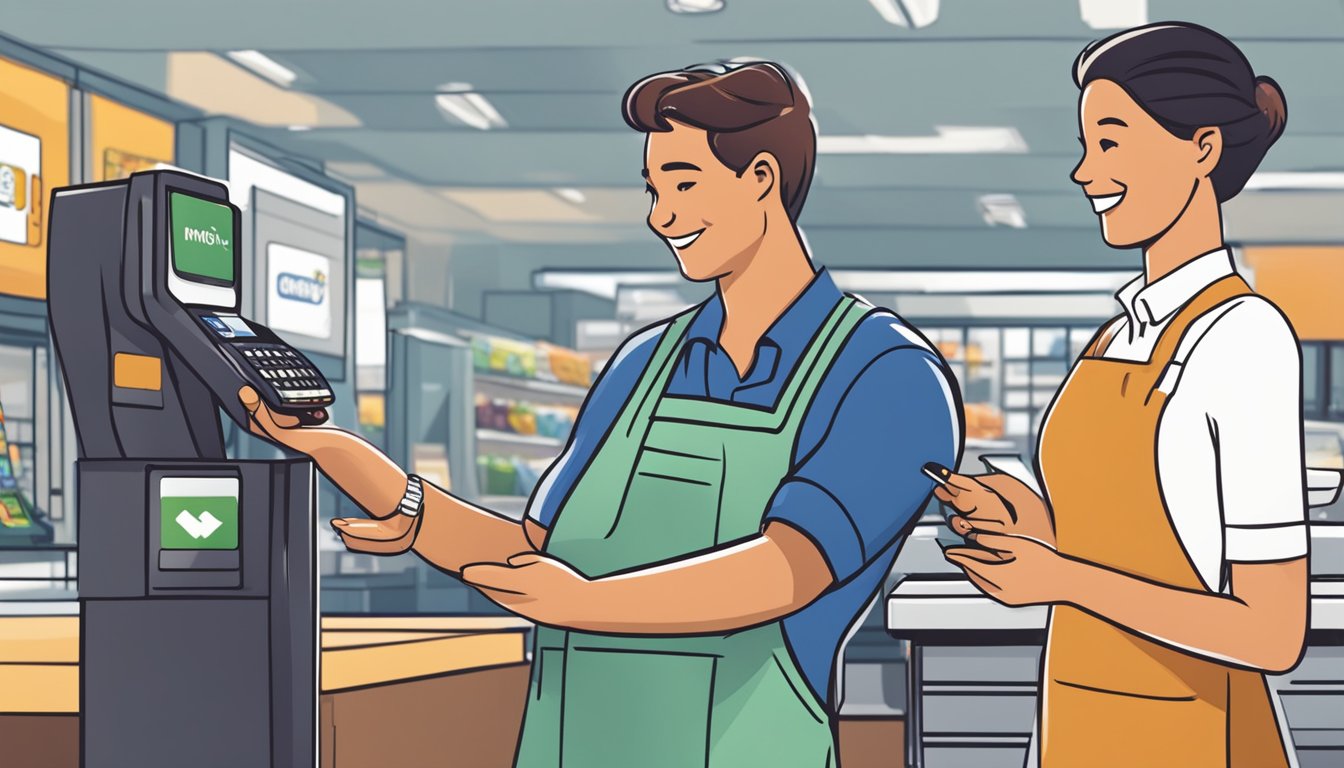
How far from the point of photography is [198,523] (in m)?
2.19

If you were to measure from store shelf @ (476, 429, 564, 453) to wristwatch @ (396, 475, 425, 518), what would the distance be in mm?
5784

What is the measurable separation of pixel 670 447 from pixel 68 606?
2.09 m

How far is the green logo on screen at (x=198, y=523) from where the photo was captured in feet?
7.17

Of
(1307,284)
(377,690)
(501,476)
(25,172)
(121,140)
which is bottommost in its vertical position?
(377,690)

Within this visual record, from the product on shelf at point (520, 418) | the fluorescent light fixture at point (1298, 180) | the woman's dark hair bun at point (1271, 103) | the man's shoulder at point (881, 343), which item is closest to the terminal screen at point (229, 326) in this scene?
the man's shoulder at point (881, 343)

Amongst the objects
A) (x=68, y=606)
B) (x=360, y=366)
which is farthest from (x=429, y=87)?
(x=68, y=606)

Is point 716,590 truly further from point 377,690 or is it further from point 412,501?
point 377,690

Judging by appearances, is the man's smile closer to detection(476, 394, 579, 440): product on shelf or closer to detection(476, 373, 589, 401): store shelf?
detection(476, 394, 579, 440): product on shelf

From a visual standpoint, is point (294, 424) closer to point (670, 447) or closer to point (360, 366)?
point (670, 447)

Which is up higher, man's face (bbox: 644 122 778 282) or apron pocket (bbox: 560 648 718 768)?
man's face (bbox: 644 122 778 282)

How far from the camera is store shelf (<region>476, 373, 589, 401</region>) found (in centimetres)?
775

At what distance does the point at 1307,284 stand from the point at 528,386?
7.33 m

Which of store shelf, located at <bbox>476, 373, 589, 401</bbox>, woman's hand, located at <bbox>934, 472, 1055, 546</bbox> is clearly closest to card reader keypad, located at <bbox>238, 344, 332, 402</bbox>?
woman's hand, located at <bbox>934, 472, 1055, 546</bbox>

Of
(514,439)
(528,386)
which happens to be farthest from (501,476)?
(528,386)
